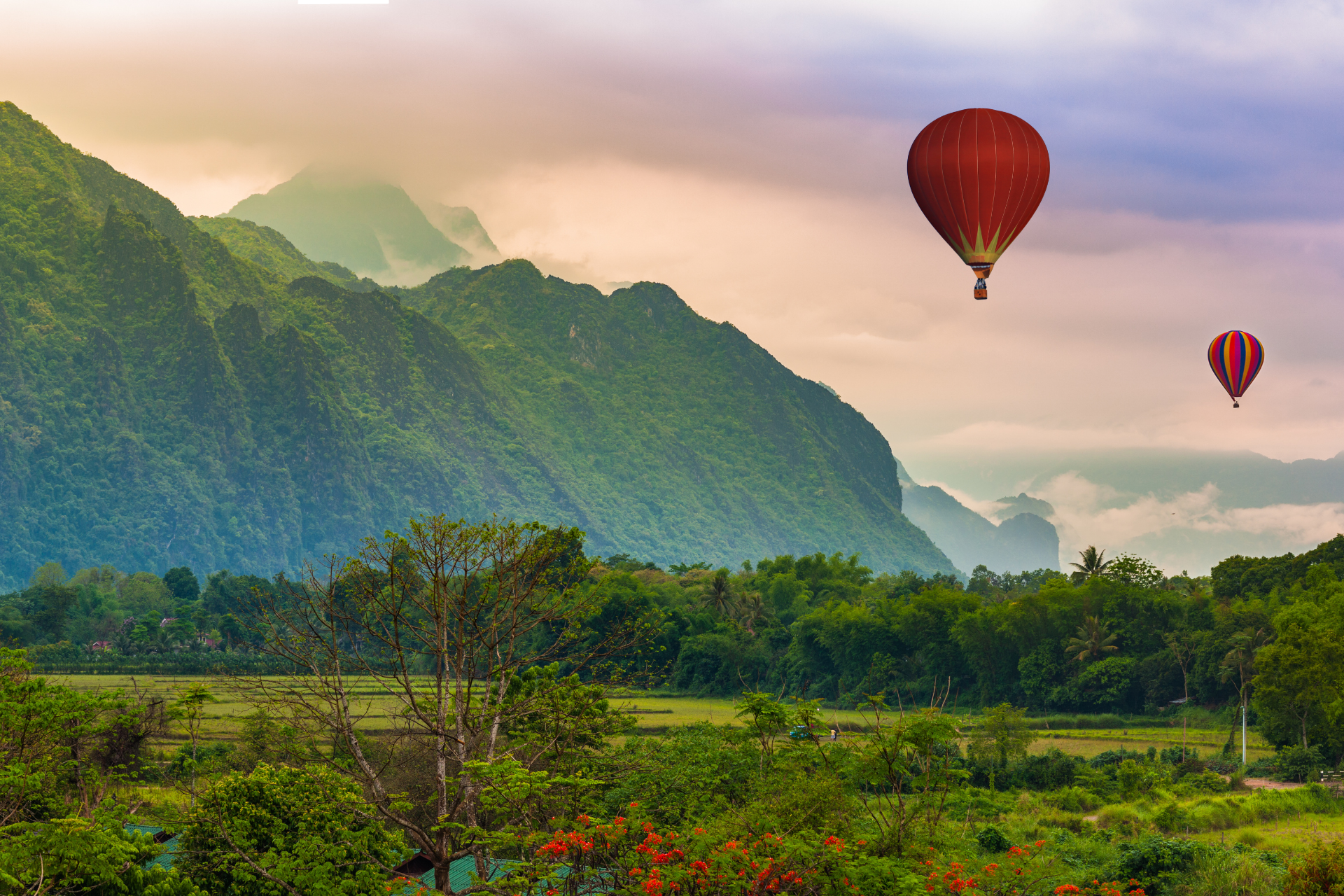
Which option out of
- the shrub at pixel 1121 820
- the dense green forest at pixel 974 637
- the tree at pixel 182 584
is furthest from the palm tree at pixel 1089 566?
the tree at pixel 182 584

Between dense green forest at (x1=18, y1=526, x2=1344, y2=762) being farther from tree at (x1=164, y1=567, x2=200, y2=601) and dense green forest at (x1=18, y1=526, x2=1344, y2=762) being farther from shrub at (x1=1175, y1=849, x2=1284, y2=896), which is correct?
shrub at (x1=1175, y1=849, x2=1284, y2=896)

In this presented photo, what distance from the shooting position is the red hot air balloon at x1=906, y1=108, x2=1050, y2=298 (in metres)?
29.7

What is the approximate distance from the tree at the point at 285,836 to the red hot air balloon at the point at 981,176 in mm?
18884

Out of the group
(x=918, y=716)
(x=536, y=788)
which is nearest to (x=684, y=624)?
(x=918, y=716)

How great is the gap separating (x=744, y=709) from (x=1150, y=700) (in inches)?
1899

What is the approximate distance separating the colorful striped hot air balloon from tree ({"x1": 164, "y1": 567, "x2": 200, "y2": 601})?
11370 cm

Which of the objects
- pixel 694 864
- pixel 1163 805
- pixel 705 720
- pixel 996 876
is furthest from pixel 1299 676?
pixel 694 864

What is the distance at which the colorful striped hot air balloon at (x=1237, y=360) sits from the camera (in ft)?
162

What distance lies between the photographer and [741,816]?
21109 millimetres

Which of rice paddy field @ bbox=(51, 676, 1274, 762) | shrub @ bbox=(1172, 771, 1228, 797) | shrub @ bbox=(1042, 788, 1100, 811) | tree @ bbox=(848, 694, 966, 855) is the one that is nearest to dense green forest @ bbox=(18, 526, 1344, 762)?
rice paddy field @ bbox=(51, 676, 1274, 762)

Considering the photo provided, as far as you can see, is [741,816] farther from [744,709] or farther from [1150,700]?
[1150,700]

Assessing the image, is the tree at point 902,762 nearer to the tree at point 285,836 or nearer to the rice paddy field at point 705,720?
the tree at point 285,836

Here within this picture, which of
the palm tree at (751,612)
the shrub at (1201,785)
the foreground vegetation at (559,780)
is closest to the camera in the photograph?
the foreground vegetation at (559,780)

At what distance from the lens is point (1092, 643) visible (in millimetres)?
72062
